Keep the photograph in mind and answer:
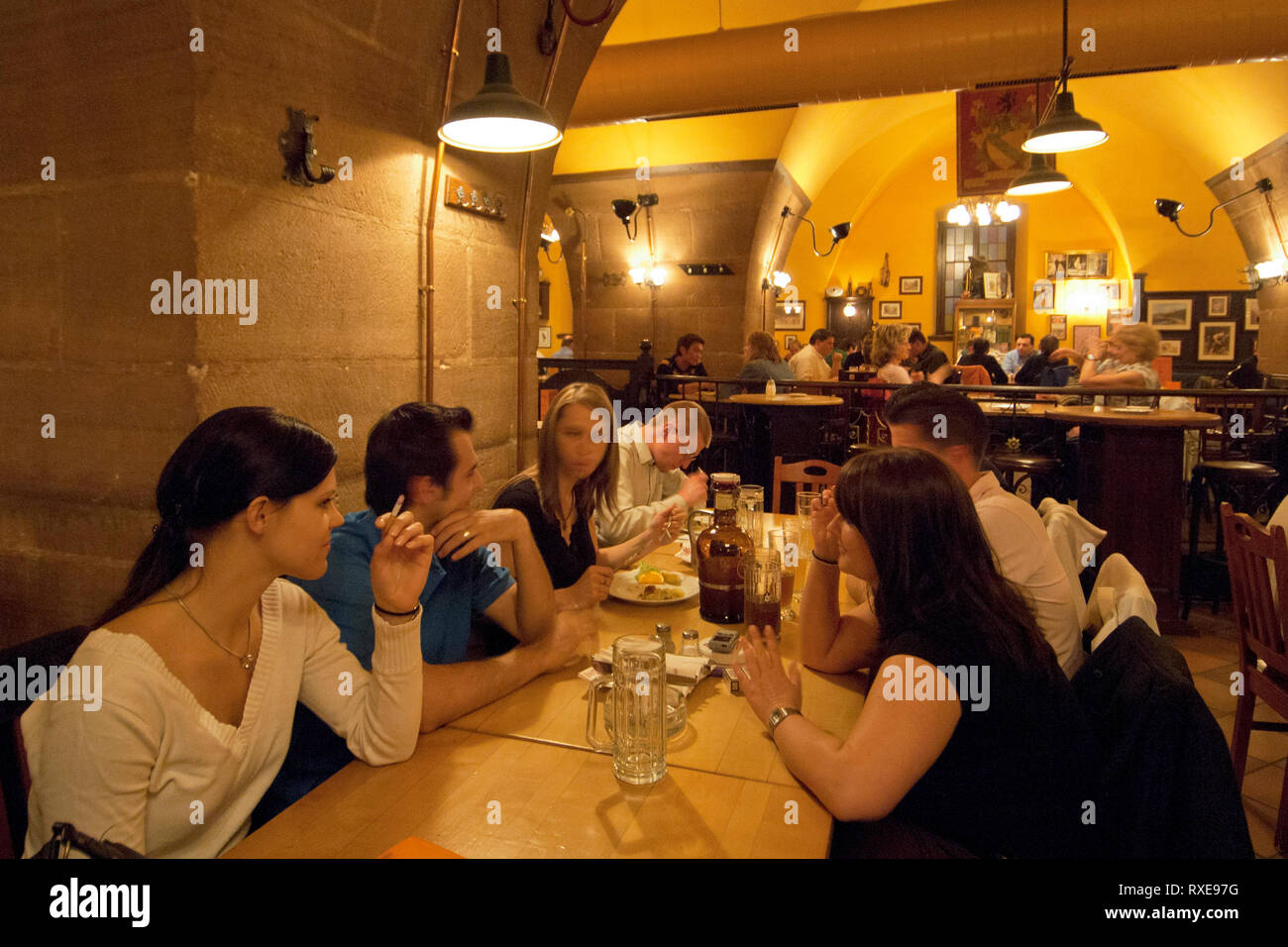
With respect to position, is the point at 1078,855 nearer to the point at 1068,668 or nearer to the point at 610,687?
the point at 1068,668

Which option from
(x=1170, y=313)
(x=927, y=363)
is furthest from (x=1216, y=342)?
(x=927, y=363)

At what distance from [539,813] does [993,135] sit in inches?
337

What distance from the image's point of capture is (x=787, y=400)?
6805mm

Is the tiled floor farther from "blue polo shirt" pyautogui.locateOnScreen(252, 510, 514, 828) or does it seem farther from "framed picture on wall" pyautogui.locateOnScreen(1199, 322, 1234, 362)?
"framed picture on wall" pyautogui.locateOnScreen(1199, 322, 1234, 362)

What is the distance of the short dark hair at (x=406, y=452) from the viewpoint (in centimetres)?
185

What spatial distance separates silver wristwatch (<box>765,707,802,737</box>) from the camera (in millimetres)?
1397

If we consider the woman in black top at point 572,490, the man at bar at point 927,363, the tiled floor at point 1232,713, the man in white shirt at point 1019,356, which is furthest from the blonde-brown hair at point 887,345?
the woman in black top at point 572,490

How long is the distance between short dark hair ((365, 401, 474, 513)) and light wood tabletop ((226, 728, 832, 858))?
0.68 m

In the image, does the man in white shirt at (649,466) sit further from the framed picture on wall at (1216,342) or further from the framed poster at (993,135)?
the framed picture on wall at (1216,342)

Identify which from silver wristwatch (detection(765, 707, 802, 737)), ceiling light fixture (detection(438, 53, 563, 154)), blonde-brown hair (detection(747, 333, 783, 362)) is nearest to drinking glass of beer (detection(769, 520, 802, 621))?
silver wristwatch (detection(765, 707, 802, 737))

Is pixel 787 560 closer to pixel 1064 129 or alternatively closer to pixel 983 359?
pixel 1064 129
